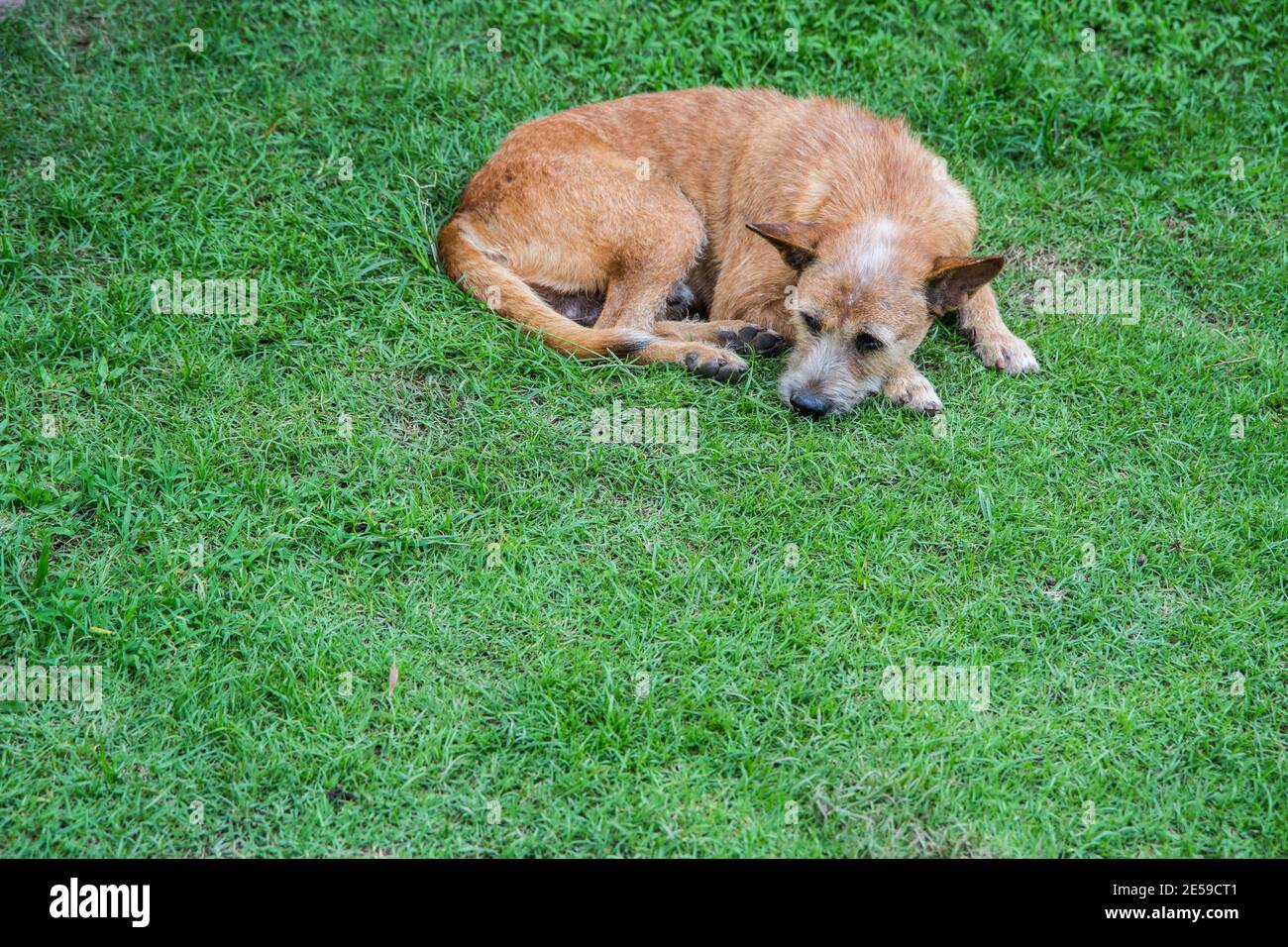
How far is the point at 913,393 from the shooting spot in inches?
218

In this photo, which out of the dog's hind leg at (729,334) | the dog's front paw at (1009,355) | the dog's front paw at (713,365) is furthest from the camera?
the dog's hind leg at (729,334)

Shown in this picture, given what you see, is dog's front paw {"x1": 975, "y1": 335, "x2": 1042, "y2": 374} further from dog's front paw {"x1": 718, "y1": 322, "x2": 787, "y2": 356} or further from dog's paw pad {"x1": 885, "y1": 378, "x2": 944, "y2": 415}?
dog's front paw {"x1": 718, "y1": 322, "x2": 787, "y2": 356}

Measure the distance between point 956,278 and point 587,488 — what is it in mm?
2007

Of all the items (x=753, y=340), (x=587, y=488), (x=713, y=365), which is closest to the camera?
(x=587, y=488)

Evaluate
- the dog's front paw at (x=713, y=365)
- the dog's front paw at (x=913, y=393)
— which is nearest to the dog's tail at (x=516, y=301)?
the dog's front paw at (x=713, y=365)

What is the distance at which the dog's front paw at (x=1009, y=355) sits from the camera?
577cm

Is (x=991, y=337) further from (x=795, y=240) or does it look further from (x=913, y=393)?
(x=795, y=240)

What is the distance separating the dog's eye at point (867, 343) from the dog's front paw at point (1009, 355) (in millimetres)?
745

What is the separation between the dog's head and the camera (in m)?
5.38

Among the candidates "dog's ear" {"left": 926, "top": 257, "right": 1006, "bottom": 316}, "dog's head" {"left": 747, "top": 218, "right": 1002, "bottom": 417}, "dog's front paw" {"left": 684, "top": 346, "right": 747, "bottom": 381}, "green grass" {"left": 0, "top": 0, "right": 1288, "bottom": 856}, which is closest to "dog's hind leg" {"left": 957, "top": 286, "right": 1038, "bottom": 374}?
"green grass" {"left": 0, "top": 0, "right": 1288, "bottom": 856}

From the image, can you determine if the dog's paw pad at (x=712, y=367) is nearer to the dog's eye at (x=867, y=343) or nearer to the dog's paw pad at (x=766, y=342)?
the dog's paw pad at (x=766, y=342)

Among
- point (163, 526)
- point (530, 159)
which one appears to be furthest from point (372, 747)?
point (530, 159)

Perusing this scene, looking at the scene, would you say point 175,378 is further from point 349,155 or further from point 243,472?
point 349,155

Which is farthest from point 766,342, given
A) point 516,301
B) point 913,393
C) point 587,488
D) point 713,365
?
point 587,488
